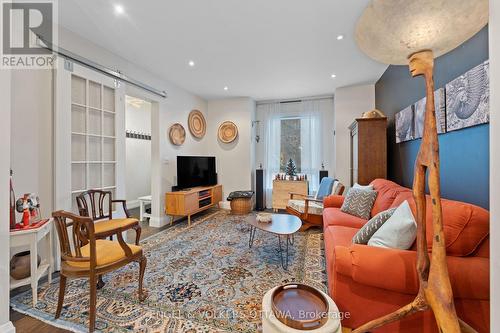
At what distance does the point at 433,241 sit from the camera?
90 centimetres

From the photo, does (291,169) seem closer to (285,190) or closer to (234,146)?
(285,190)

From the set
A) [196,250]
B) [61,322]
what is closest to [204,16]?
[196,250]

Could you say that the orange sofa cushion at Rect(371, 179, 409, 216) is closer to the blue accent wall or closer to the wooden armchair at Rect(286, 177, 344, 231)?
the blue accent wall

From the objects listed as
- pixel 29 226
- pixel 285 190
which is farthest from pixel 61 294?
pixel 285 190

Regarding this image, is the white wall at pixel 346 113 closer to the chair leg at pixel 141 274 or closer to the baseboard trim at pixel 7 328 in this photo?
the chair leg at pixel 141 274

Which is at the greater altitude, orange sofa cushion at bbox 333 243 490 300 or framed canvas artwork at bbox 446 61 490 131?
framed canvas artwork at bbox 446 61 490 131

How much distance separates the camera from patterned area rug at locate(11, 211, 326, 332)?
5.00 ft

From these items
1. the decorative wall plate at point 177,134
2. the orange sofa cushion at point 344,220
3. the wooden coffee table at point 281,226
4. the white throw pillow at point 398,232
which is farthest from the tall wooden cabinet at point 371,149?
the decorative wall plate at point 177,134

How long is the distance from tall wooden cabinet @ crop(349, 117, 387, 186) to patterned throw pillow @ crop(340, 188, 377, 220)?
1.95 feet

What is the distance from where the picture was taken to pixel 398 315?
1.01 meters

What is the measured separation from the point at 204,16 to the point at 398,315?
2767mm

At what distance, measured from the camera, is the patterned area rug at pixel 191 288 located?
1.52m

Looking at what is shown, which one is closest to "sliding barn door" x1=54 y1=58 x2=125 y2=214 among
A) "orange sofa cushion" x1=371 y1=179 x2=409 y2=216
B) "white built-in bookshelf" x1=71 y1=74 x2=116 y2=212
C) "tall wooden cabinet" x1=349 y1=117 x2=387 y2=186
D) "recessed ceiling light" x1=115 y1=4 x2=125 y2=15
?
"white built-in bookshelf" x1=71 y1=74 x2=116 y2=212

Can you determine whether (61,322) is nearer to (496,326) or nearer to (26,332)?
(26,332)
